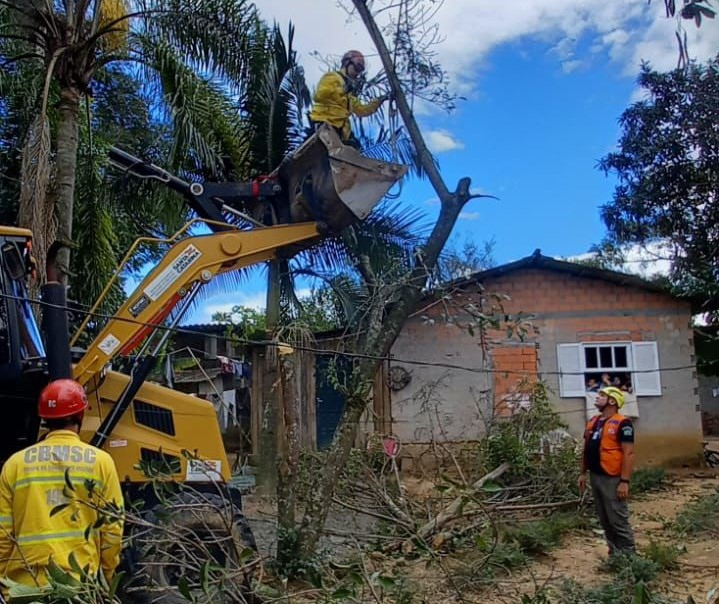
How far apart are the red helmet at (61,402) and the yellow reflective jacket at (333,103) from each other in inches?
136

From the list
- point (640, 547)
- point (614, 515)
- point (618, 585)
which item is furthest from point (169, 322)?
point (640, 547)

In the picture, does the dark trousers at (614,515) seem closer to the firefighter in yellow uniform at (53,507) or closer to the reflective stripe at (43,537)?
the firefighter in yellow uniform at (53,507)

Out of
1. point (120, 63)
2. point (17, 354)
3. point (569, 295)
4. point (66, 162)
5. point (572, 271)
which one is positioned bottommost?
point (17, 354)

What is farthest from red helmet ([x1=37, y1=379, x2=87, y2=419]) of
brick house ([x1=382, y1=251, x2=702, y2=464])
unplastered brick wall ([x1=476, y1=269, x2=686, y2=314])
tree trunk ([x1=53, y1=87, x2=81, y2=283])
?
unplastered brick wall ([x1=476, y1=269, x2=686, y2=314])

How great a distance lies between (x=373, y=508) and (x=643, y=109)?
9.55 metres

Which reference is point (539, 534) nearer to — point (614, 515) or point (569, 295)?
point (614, 515)

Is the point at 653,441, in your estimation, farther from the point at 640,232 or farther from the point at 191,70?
the point at 191,70

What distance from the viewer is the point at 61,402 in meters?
3.76

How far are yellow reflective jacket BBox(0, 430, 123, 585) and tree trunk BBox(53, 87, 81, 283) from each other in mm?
6202

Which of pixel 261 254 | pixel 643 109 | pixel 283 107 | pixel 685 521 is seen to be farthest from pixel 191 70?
pixel 685 521

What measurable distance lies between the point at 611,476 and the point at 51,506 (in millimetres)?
5251

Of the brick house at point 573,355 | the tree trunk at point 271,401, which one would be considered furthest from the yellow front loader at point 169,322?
the brick house at point 573,355

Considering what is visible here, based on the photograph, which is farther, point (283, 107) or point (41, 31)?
point (283, 107)

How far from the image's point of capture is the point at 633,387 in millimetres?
13938
